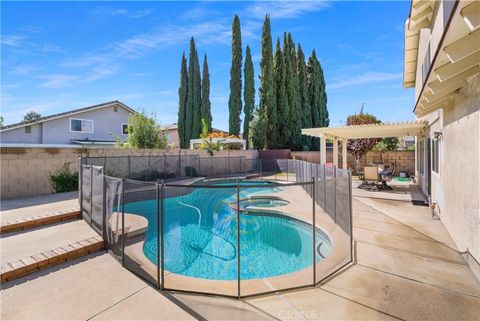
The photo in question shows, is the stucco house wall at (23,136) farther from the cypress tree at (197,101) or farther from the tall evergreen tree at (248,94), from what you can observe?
the tall evergreen tree at (248,94)

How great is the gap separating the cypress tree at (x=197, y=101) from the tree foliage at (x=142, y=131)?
12911mm

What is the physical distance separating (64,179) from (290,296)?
34.6ft

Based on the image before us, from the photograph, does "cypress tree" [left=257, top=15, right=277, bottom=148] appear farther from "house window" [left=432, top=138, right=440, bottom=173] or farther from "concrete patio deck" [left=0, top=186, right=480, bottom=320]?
"concrete patio deck" [left=0, top=186, right=480, bottom=320]

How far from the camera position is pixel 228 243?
253 inches

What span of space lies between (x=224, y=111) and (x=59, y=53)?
15784 millimetres

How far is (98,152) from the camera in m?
12.9

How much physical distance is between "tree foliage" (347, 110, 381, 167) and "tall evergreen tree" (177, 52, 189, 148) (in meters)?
19.0

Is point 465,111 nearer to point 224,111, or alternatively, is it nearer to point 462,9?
point 462,9

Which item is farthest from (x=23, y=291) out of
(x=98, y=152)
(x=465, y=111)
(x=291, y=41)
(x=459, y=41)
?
(x=291, y=41)

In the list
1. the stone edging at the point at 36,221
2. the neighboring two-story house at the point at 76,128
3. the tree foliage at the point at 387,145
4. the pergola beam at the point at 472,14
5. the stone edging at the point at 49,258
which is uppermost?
the neighboring two-story house at the point at 76,128

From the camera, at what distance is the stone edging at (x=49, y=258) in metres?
3.71


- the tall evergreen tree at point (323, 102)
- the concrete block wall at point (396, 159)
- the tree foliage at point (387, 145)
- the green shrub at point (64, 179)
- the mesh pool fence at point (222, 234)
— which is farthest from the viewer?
the tall evergreen tree at point (323, 102)

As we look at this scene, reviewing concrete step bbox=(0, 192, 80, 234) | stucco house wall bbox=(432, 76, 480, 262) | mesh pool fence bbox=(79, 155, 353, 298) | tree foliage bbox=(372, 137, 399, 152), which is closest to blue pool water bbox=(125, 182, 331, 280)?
mesh pool fence bbox=(79, 155, 353, 298)

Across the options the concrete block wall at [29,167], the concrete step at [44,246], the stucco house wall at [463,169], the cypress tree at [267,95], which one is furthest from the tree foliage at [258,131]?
the concrete step at [44,246]
